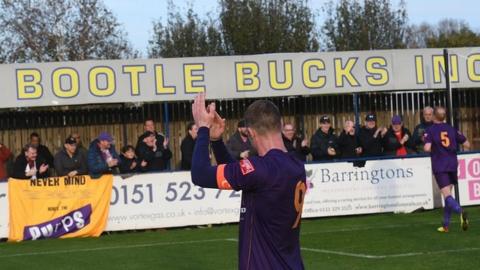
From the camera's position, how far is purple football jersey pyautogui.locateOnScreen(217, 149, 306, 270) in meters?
4.95

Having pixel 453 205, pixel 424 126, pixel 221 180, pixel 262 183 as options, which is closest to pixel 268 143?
pixel 262 183

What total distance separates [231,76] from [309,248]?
26.2 ft

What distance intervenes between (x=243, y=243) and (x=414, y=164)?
1361 cm

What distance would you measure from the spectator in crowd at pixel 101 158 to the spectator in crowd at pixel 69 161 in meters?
0.30

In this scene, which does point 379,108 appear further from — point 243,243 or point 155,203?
point 243,243

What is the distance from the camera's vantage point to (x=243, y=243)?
5.07m

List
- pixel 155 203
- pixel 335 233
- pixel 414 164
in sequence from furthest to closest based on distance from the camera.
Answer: pixel 414 164
pixel 155 203
pixel 335 233

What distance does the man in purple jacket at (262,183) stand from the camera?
4.93 meters

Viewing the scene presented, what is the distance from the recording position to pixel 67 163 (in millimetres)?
16750

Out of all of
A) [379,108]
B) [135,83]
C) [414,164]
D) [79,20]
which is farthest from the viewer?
[79,20]

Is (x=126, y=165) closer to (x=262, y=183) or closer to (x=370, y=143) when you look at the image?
(x=370, y=143)

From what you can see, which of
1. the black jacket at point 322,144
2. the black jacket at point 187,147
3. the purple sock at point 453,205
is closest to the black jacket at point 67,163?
the black jacket at point 187,147

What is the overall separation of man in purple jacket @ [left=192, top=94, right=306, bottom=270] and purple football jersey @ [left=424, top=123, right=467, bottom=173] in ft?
31.3

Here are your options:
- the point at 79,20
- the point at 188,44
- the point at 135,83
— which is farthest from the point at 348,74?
the point at 188,44
